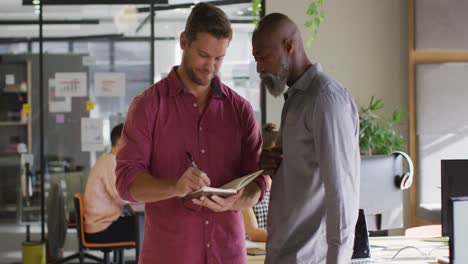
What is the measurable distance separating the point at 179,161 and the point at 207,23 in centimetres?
52

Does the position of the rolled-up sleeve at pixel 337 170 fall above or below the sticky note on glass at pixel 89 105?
below

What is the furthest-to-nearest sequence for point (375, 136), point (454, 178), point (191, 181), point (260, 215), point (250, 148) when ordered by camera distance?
point (375, 136), point (260, 215), point (454, 178), point (250, 148), point (191, 181)

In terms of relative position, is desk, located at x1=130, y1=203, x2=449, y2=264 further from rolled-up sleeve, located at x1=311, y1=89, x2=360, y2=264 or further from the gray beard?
rolled-up sleeve, located at x1=311, y1=89, x2=360, y2=264

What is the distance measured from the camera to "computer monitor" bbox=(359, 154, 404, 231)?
12.0 feet

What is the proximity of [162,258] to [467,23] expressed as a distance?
204 inches

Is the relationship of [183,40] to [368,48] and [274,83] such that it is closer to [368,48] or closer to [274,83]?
[274,83]

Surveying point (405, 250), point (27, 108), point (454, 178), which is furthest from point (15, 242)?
point (454, 178)

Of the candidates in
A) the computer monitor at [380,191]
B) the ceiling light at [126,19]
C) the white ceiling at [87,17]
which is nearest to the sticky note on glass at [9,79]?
the white ceiling at [87,17]

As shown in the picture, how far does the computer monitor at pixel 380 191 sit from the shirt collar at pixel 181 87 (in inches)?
46.1

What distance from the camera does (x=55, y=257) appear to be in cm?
759

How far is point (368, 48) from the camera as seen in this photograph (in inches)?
287

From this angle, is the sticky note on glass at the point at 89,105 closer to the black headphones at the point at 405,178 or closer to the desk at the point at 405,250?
the desk at the point at 405,250

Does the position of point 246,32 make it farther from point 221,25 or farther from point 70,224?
point 221,25

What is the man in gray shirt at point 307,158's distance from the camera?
2.26m
